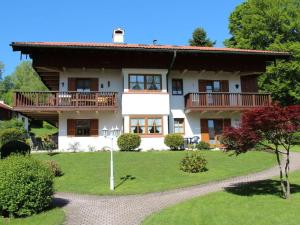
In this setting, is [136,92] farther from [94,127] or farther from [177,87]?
[94,127]

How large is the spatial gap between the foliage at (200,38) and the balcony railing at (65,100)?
25738mm

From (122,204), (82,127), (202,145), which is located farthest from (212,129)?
(122,204)

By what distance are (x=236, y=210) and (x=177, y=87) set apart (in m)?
18.6

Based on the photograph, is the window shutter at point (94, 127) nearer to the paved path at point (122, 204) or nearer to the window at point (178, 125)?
the window at point (178, 125)

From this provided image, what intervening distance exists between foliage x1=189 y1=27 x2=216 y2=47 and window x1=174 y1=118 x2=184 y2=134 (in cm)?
2292

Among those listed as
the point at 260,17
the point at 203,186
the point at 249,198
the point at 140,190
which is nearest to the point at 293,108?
the point at 249,198

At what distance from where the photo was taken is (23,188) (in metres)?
11.6

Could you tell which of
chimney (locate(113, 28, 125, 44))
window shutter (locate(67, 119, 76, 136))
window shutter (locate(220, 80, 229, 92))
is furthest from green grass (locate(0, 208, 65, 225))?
chimney (locate(113, 28, 125, 44))

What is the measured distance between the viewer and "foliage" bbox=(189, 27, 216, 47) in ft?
163

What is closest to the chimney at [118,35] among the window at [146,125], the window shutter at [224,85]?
the window at [146,125]

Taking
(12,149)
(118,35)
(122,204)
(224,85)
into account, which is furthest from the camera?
(118,35)

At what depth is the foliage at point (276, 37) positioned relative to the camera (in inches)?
1503

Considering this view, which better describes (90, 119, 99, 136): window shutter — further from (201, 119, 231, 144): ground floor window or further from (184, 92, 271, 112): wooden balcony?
(201, 119, 231, 144): ground floor window

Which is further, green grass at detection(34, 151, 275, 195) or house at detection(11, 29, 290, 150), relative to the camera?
house at detection(11, 29, 290, 150)
